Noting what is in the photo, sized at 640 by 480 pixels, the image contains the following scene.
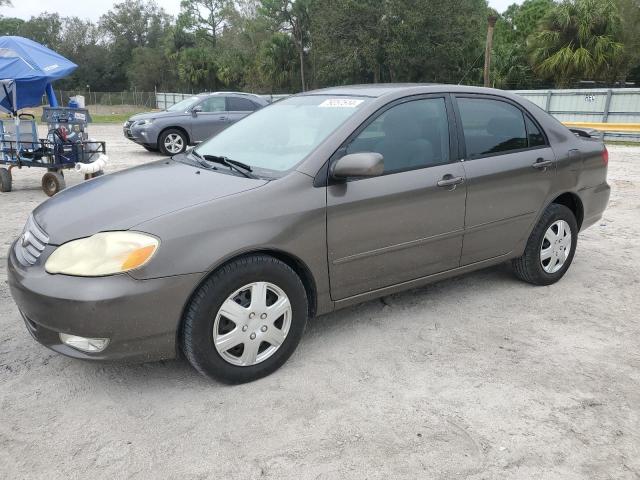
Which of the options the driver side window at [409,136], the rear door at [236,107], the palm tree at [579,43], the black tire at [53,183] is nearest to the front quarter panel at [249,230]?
the driver side window at [409,136]

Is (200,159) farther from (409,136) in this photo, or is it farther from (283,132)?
(409,136)

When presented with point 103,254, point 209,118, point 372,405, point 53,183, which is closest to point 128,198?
point 103,254

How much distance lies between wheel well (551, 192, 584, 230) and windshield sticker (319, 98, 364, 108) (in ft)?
6.40

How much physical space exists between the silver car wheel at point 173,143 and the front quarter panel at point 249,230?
10.6m

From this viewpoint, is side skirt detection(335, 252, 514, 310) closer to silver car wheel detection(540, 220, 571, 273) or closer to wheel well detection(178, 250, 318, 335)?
wheel well detection(178, 250, 318, 335)

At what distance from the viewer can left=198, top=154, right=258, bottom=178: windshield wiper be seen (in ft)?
11.0

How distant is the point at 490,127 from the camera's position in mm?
4086

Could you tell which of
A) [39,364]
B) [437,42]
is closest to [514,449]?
[39,364]

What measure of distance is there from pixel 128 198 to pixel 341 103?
4.82 ft

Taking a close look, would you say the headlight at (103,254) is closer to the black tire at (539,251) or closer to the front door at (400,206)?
the front door at (400,206)

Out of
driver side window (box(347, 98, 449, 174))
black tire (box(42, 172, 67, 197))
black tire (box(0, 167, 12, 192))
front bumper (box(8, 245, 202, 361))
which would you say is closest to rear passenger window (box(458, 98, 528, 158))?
driver side window (box(347, 98, 449, 174))

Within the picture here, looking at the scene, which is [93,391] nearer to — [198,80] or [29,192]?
[29,192]

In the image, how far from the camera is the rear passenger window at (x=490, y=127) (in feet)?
12.9

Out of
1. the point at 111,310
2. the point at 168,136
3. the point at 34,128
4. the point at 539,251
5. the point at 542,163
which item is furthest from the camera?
the point at 168,136
